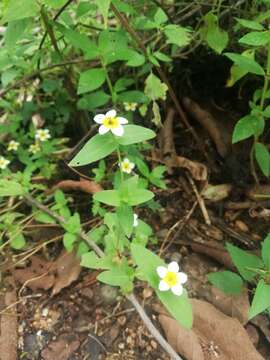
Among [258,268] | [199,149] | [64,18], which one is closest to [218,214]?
[199,149]

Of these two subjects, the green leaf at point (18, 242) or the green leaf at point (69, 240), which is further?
the green leaf at point (18, 242)

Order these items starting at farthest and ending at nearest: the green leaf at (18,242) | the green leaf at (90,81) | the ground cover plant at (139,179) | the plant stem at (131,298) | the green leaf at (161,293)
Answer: the green leaf at (18,242) → the green leaf at (90,81) → the ground cover plant at (139,179) → the plant stem at (131,298) → the green leaf at (161,293)

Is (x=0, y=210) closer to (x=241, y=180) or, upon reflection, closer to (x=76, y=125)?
(x=76, y=125)

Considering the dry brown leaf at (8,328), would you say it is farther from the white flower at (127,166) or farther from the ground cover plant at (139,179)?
the white flower at (127,166)

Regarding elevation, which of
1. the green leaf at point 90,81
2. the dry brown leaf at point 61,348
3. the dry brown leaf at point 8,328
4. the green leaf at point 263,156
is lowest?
the dry brown leaf at point 61,348

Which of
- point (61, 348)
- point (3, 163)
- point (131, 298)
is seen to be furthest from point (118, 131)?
point (3, 163)

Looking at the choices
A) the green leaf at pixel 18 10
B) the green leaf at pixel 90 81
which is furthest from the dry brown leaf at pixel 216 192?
the green leaf at pixel 18 10

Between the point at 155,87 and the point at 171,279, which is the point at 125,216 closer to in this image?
the point at 171,279
